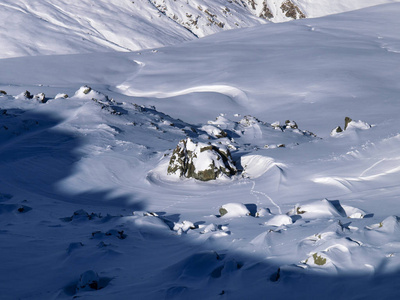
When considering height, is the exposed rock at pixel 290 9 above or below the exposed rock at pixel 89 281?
above

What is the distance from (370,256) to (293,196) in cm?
259

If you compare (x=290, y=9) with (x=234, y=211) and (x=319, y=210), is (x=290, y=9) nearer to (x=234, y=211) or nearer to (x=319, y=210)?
(x=234, y=211)

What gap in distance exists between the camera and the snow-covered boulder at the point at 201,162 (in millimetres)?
7031

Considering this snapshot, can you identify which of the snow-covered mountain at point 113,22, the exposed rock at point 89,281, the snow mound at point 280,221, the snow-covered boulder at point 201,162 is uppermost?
the snow mound at point 280,221

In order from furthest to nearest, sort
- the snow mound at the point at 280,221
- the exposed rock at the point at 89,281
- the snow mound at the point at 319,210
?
the snow mound at the point at 319,210 < the snow mound at the point at 280,221 < the exposed rock at the point at 89,281

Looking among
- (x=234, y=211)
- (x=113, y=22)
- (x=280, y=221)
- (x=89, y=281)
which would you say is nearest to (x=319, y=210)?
(x=280, y=221)

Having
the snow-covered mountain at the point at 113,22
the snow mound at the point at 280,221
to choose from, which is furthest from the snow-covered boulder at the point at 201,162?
the snow-covered mountain at the point at 113,22

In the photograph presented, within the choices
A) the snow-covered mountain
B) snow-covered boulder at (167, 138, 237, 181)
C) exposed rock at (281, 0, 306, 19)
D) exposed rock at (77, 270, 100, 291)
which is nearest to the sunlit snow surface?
exposed rock at (77, 270, 100, 291)

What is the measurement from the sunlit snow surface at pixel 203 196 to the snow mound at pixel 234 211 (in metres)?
0.02

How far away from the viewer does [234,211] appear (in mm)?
5125

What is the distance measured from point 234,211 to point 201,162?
208 centimetres

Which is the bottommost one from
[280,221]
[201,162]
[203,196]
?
[203,196]

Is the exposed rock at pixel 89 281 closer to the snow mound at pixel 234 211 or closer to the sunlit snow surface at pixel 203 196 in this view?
the sunlit snow surface at pixel 203 196

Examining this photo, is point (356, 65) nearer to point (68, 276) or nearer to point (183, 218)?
point (183, 218)
